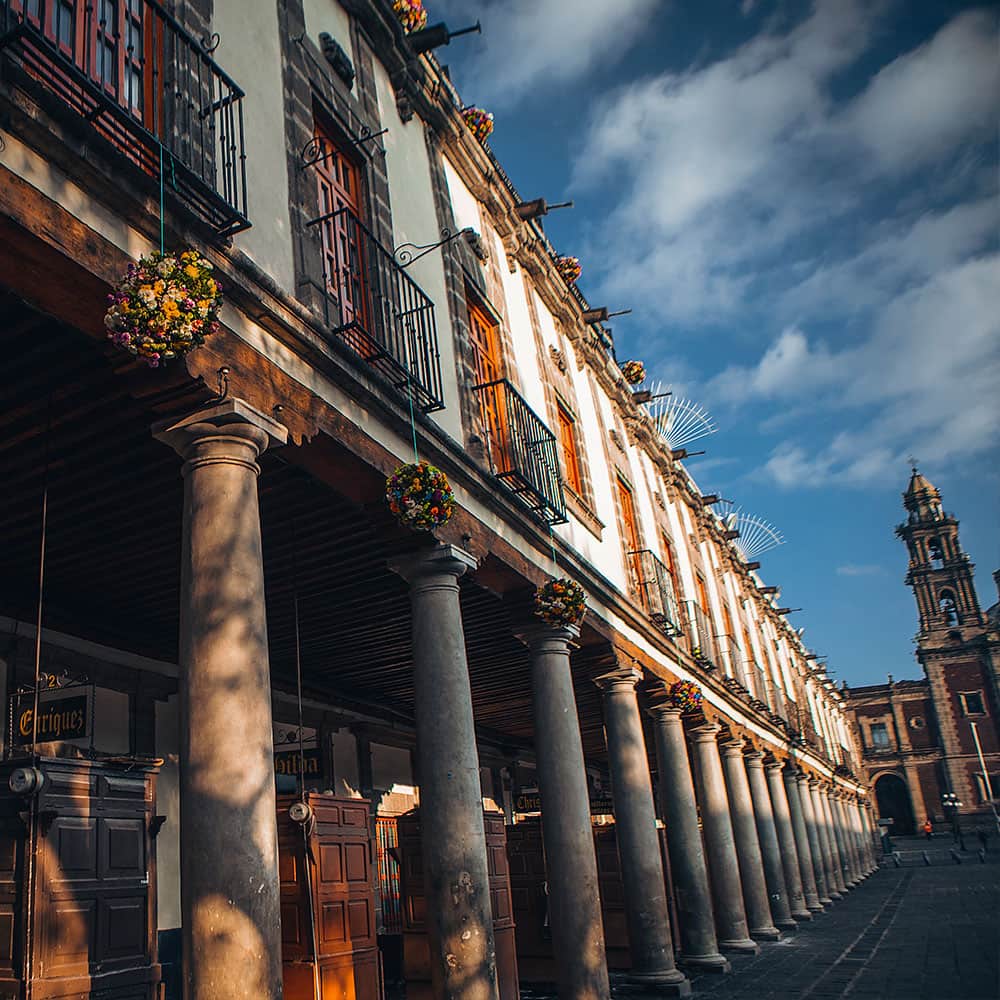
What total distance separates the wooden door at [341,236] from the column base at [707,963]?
11086 millimetres

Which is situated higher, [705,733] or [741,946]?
[705,733]

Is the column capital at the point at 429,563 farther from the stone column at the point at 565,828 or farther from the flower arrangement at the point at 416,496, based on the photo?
the stone column at the point at 565,828

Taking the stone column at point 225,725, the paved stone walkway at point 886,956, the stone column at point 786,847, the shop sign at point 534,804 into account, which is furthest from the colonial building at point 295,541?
the stone column at point 786,847

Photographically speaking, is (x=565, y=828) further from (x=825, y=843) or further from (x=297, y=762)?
(x=825, y=843)

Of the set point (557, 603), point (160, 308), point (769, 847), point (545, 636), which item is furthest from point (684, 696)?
point (160, 308)

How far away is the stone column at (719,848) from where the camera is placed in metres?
16.7

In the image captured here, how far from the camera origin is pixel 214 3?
7.07 m

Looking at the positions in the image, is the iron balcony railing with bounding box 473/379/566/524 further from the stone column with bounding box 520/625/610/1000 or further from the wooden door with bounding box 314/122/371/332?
the wooden door with bounding box 314/122/371/332

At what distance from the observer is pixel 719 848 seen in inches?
668

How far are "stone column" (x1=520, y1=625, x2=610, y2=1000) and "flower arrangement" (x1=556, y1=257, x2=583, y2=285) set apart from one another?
7.15m

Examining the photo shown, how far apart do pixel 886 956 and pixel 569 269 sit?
11.7 meters

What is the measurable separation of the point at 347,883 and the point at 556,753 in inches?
121

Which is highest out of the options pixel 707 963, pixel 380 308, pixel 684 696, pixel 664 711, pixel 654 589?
pixel 380 308

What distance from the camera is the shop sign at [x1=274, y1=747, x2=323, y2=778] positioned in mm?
12719
